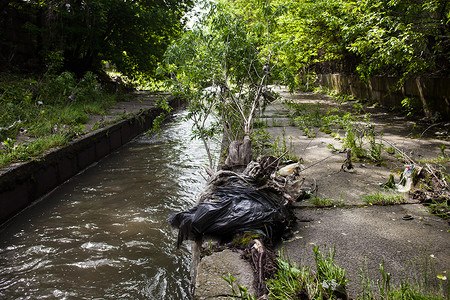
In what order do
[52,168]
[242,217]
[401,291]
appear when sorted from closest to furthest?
[401,291], [242,217], [52,168]

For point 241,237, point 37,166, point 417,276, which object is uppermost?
point 37,166

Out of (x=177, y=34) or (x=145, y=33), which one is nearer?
(x=145, y=33)

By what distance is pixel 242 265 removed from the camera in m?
2.25

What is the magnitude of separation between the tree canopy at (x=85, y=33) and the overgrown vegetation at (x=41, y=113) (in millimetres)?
1142

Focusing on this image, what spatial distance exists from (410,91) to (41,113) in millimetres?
8470

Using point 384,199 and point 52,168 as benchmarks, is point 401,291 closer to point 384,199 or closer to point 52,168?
point 384,199

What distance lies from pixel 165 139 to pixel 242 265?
6872 mm

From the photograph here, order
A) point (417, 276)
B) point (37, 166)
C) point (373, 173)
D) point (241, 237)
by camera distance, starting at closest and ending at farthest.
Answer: point (417, 276)
point (241, 237)
point (373, 173)
point (37, 166)

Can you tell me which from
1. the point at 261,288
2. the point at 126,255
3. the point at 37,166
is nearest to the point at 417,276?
the point at 261,288

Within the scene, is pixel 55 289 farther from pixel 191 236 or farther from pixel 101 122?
pixel 101 122

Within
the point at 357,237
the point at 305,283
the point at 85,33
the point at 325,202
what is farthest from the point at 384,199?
the point at 85,33

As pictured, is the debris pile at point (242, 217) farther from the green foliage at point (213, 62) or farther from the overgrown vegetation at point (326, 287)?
the green foliage at point (213, 62)

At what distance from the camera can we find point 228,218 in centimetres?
269

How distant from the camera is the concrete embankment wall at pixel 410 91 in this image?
23.1 feet
